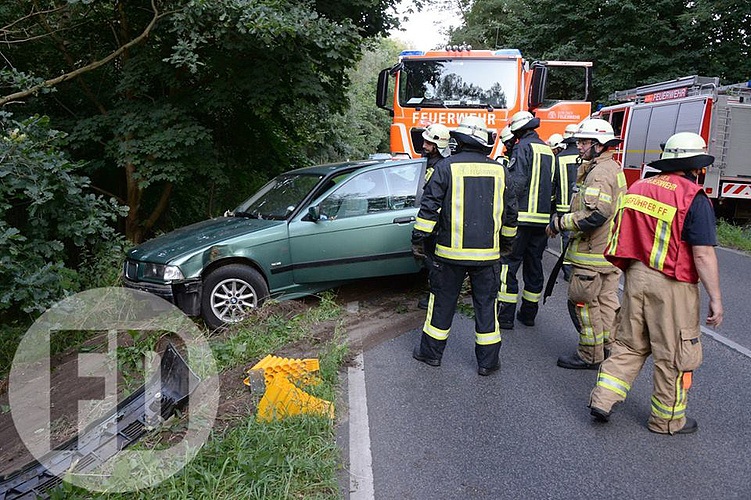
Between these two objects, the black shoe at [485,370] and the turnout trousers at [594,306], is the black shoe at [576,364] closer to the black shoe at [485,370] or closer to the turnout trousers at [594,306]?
the turnout trousers at [594,306]

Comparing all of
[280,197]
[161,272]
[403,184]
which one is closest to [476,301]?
[403,184]

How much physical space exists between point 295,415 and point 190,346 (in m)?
1.73

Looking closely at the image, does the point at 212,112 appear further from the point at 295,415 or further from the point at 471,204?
the point at 295,415

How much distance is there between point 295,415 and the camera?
11.6 feet

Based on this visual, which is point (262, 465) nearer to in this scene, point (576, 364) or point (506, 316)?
point (576, 364)

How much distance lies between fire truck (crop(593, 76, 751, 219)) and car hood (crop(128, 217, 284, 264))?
27.5 feet

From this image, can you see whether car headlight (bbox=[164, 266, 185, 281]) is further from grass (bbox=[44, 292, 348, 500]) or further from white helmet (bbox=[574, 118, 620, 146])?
white helmet (bbox=[574, 118, 620, 146])

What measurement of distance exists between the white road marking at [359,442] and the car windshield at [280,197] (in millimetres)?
2194

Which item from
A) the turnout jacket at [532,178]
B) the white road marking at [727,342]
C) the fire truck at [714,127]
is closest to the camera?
the white road marking at [727,342]

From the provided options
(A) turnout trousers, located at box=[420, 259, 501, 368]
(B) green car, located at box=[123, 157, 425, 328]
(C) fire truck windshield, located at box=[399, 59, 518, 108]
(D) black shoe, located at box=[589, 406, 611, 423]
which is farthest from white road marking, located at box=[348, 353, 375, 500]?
(C) fire truck windshield, located at box=[399, 59, 518, 108]

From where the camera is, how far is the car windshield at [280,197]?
6082 millimetres

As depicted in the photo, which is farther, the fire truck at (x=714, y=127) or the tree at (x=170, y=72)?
the fire truck at (x=714, y=127)

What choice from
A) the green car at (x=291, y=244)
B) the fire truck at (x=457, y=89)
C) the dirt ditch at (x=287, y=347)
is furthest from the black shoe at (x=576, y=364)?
the fire truck at (x=457, y=89)

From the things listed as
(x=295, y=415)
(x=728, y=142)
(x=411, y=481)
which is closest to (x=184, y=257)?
(x=295, y=415)
